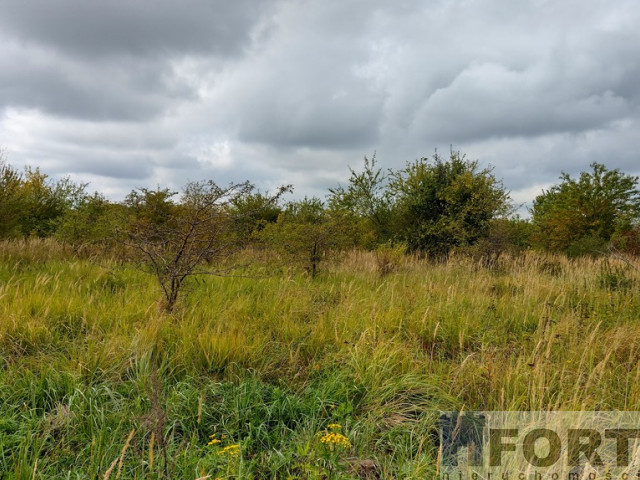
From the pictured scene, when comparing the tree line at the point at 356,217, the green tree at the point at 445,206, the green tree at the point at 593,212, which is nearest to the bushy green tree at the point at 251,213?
the tree line at the point at 356,217

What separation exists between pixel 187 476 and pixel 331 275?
6462 millimetres

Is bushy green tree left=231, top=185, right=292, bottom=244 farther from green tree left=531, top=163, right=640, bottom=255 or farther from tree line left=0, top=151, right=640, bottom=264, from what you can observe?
green tree left=531, top=163, right=640, bottom=255

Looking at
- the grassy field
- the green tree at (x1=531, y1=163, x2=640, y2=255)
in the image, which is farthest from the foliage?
the green tree at (x1=531, y1=163, x2=640, y2=255)

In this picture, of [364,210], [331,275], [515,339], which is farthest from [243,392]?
[364,210]

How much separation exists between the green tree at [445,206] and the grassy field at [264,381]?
10.3 metres

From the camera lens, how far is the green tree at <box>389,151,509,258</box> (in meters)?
15.1

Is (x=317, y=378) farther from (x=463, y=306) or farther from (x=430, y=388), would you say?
(x=463, y=306)

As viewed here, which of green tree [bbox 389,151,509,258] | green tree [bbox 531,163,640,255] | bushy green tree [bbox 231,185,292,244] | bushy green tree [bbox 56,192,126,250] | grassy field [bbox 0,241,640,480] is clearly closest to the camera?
grassy field [bbox 0,241,640,480]

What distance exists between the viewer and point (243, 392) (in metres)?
2.76

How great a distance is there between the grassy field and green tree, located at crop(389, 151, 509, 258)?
10.3m

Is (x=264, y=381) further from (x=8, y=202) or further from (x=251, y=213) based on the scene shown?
(x=8, y=202)

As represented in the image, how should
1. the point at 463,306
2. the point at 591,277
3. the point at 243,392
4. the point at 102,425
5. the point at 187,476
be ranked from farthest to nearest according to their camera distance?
the point at 591,277 → the point at 463,306 → the point at 243,392 → the point at 102,425 → the point at 187,476

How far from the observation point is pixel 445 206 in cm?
1578

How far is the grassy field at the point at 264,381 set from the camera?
212 cm
